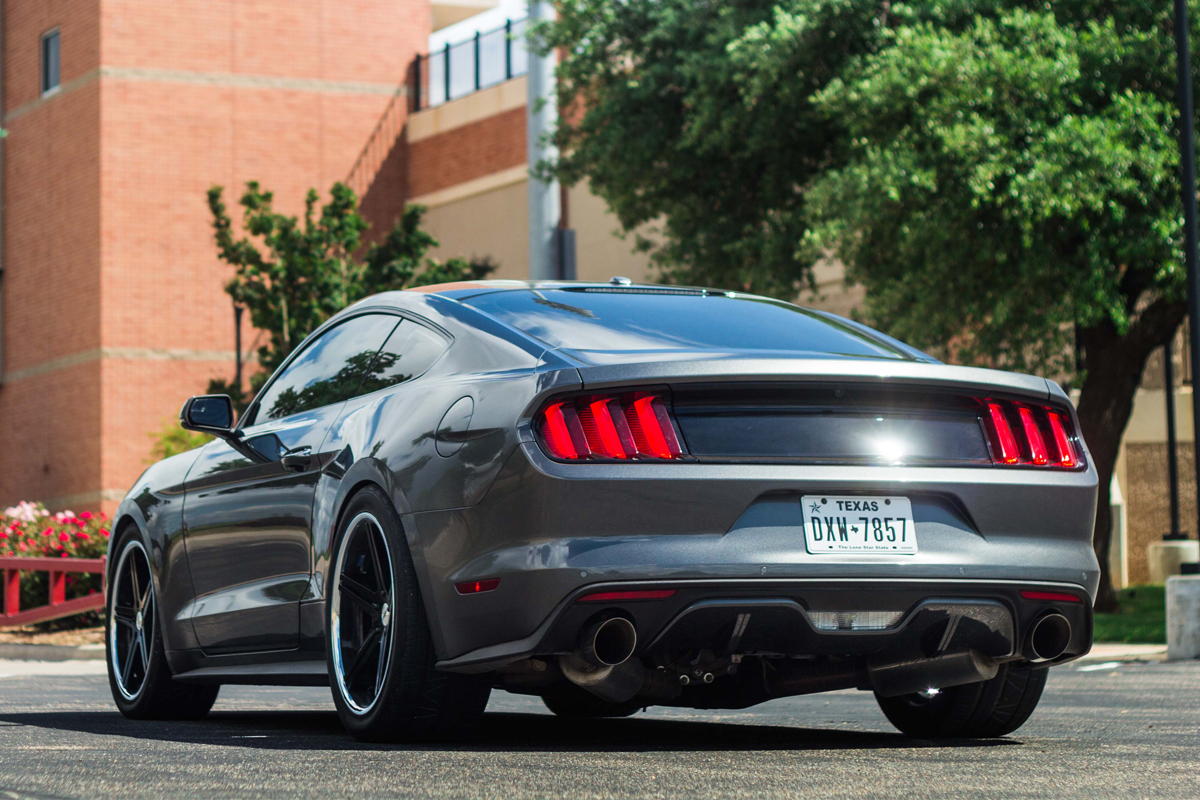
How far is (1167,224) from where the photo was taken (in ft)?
57.8

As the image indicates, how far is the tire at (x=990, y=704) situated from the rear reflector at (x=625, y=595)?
161 cm

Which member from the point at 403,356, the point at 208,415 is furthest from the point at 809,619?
the point at 208,415

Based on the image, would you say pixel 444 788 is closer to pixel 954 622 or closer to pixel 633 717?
pixel 954 622

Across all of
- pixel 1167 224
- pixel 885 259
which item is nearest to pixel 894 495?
pixel 1167 224

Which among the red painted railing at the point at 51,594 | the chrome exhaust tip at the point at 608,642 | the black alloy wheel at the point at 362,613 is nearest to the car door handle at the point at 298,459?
the black alloy wheel at the point at 362,613

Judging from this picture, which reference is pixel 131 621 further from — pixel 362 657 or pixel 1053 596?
pixel 1053 596

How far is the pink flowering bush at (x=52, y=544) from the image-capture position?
68.4 feet

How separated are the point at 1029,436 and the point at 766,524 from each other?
3.41 ft

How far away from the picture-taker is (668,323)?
6.18 metres

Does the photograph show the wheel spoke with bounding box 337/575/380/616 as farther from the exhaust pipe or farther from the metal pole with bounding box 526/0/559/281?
the metal pole with bounding box 526/0/559/281

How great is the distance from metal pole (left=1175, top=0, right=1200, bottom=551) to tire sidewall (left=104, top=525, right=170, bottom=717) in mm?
10723

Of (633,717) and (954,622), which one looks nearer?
(954,622)

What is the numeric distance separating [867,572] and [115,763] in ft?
7.59

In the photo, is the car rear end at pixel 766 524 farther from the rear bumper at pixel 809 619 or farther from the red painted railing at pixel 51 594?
the red painted railing at pixel 51 594
